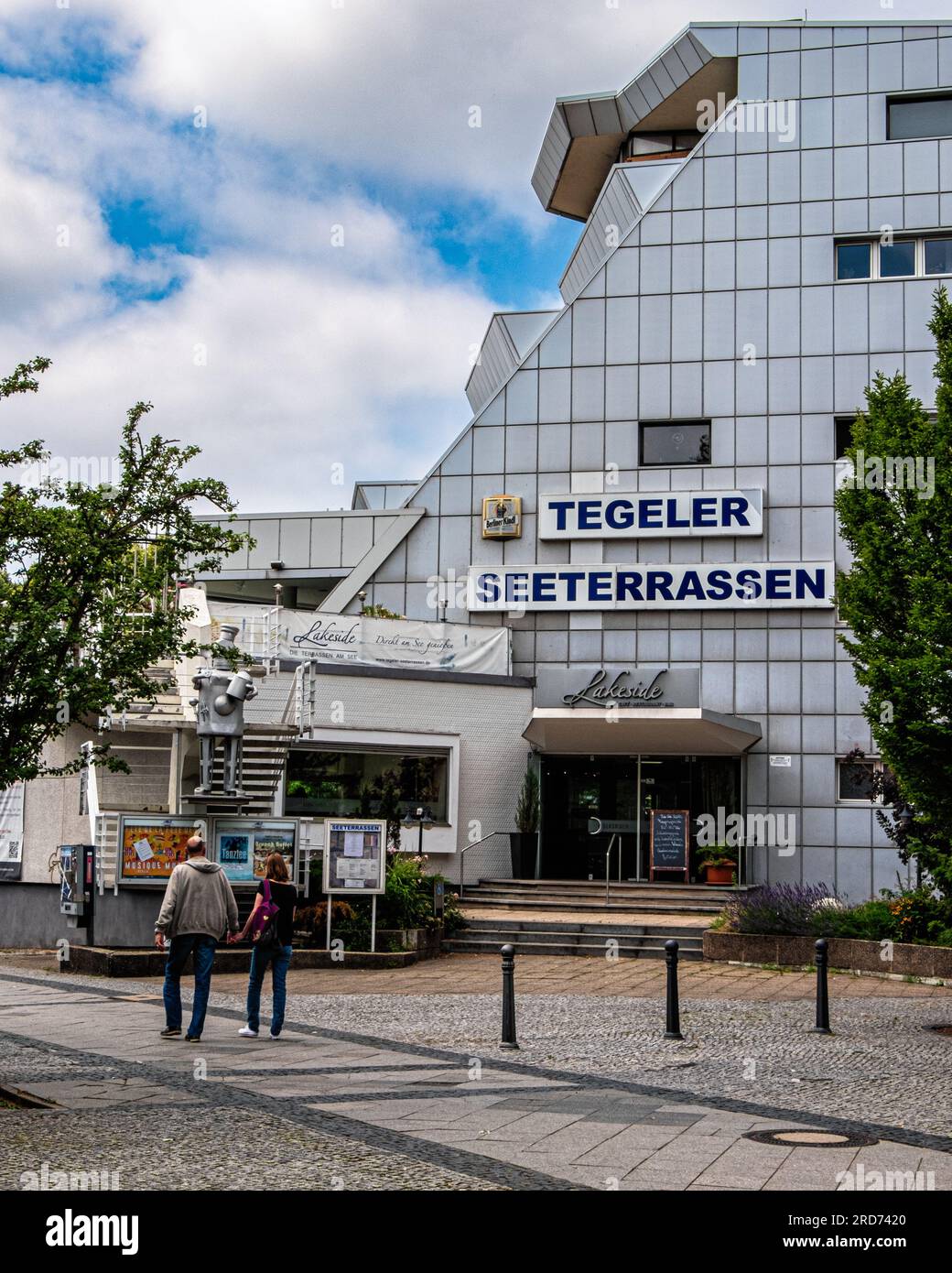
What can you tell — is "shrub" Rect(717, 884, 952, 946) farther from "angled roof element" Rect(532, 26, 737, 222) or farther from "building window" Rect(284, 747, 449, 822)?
"angled roof element" Rect(532, 26, 737, 222)

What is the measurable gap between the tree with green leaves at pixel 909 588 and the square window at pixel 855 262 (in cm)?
1736

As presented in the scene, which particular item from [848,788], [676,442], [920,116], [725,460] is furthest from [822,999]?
[920,116]

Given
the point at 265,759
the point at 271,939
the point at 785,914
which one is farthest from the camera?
the point at 265,759

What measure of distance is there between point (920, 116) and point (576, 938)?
67.3 ft

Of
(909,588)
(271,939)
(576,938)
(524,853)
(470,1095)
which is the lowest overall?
(470,1095)

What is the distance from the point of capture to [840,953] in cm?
2067

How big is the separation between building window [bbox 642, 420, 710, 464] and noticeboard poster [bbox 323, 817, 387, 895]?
15162 millimetres

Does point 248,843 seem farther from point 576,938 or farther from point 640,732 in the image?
point 640,732

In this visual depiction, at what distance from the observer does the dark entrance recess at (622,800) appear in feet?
101

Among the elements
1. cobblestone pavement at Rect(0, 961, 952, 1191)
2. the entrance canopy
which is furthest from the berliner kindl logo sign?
cobblestone pavement at Rect(0, 961, 952, 1191)

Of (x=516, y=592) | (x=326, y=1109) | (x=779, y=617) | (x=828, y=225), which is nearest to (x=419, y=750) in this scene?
(x=516, y=592)

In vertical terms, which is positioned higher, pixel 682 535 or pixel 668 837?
pixel 682 535

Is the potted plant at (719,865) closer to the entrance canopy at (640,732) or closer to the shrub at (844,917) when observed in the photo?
the entrance canopy at (640,732)

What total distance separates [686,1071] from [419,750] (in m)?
18.5
